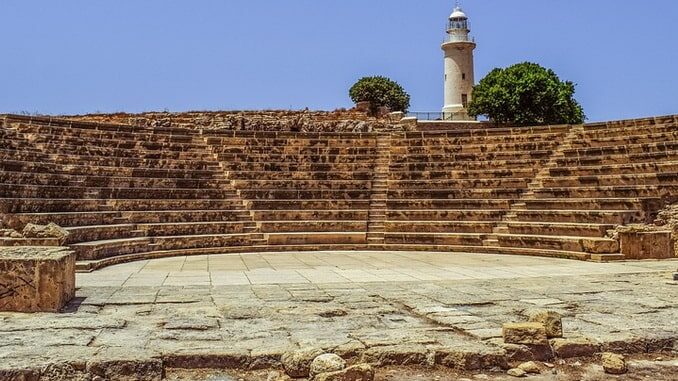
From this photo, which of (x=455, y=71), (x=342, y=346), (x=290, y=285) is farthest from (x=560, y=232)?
(x=455, y=71)

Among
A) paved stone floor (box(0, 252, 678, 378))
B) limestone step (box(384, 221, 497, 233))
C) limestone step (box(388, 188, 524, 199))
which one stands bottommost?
paved stone floor (box(0, 252, 678, 378))

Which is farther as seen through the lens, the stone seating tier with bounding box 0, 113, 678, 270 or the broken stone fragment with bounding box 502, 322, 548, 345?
the stone seating tier with bounding box 0, 113, 678, 270

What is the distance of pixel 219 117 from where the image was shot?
33062 millimetres

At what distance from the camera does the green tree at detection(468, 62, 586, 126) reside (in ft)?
133

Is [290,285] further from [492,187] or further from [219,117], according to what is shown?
[219,117]

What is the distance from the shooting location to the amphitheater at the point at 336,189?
13.7 meters

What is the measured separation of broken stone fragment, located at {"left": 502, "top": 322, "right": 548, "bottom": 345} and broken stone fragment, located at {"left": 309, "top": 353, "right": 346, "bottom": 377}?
155 cm

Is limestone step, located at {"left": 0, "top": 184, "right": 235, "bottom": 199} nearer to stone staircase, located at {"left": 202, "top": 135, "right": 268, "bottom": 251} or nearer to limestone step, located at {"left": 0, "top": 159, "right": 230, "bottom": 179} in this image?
stone staircase, located at {"left": 202, "top": 135, "right": 268, "bottom": 251}

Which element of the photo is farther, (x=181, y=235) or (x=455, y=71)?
(x=455, y=71)

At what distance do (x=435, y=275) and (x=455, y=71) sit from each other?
40.7m


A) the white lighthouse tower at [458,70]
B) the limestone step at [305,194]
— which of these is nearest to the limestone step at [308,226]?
the limestone step at [305,194]

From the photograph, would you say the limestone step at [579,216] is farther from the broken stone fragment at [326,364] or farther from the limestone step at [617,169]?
the broken stone fragment at [326,364]

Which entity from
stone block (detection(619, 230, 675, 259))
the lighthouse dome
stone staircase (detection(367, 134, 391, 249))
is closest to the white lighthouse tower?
the lighthouse dome

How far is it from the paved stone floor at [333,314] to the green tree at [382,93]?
1314 inches
